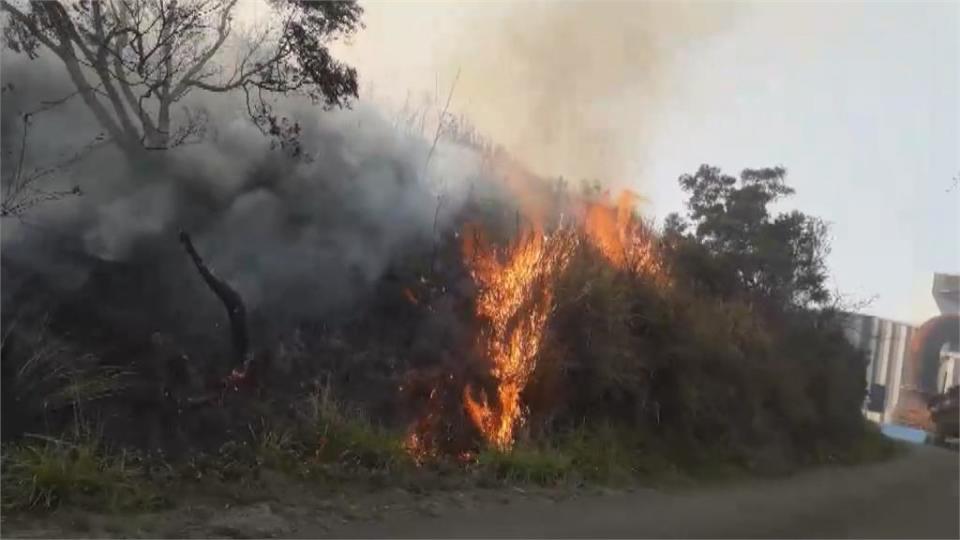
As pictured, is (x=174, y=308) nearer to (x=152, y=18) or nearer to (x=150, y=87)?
(x=150, y=87)

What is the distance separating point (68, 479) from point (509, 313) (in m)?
6.72

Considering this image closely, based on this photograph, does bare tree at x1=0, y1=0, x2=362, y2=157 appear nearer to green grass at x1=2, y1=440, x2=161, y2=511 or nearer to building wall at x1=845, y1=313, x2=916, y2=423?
green grass at x1=2, y1=440, x2=161, y2=511

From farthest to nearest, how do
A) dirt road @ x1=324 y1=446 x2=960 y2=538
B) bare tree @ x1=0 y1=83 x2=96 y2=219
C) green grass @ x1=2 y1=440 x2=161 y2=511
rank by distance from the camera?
bare tree @ x1=0 y1=83 x2=96 y2=219 → dirt road @ x1=324 y1=446 x2=960 y2=538 → green grass @ x1=2 y1=440 x2=161 y2=511

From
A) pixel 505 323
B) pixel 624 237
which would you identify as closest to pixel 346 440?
pixel 505 323

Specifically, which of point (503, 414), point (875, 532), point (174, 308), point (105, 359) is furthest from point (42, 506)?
point (875, 532)

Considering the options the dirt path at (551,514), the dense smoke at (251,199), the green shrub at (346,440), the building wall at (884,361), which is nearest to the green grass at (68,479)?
A: the dirt path at (551,514)

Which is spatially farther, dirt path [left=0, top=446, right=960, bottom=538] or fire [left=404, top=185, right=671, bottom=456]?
fire [left=404, top=185, right=671, bottom=456]

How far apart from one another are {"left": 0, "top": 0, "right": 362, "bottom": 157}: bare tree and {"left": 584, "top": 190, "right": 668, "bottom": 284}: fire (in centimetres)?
503

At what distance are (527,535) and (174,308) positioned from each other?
4.82 meters

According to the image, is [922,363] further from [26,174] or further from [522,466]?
[26,174]

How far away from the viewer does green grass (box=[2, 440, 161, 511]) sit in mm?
7660

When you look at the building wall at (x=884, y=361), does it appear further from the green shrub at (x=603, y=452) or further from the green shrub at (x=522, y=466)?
the green shrub at (x=522, y=466)

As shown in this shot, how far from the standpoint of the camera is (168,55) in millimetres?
11297

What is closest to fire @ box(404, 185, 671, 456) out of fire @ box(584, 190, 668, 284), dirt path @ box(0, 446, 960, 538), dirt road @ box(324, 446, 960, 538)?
fire @ box(584, 190, 668, 284)
